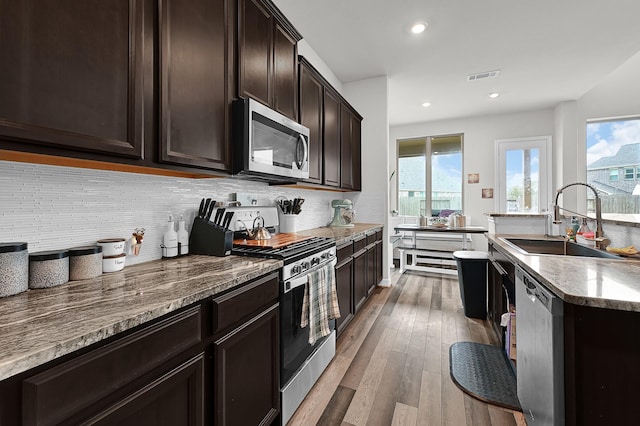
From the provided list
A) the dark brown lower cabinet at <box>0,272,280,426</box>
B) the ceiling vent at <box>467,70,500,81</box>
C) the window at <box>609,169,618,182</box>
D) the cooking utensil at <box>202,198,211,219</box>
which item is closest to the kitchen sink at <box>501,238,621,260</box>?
the dark brown lower cabinet at <box>0,272,280,426</box>

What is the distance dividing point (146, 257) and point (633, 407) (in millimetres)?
2070

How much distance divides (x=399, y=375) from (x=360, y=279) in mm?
1061

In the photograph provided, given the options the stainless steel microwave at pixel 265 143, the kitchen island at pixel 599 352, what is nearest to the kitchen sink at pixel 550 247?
the kitchen island at pixel 599 352

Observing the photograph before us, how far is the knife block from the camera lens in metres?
1.52

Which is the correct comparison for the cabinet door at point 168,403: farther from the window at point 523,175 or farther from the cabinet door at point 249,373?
the window at point 523,175

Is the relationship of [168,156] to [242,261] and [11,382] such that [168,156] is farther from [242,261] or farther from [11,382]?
[11,382]

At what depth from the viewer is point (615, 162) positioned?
14.7ft

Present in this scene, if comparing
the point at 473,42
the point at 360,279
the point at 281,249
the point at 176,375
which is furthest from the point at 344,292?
the point at 473,42

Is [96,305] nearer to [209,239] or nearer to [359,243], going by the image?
[209,239]

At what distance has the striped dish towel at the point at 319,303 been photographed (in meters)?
1.67

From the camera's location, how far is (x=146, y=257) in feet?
4.67

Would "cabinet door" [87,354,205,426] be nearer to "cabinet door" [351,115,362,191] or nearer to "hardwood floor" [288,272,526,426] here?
"hardwood floor" [288,272,526,426]

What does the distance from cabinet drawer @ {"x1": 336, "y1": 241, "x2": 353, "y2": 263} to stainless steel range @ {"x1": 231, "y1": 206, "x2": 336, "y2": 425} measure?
38 centimetres

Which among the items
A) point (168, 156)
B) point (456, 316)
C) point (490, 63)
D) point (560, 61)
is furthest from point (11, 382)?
point (560, 61)
